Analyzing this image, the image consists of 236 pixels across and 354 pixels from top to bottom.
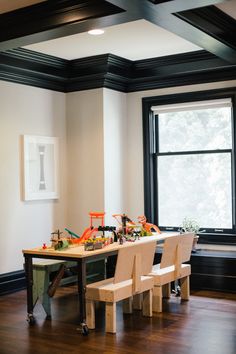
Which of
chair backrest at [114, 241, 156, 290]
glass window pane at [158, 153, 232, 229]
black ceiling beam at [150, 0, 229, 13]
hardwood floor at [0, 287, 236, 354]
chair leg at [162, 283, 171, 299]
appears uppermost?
black ceiling beam at [150, 0, 229, 13]

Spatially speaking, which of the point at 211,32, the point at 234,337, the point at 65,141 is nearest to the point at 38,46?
the point at 65,141

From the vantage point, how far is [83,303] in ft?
15.6

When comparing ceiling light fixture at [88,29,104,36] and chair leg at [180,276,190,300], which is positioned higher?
ceiling light fixture at [88,29,104,36]

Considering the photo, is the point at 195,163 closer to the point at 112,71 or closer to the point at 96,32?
the point at 112,71

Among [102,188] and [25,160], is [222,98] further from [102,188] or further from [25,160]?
[25,160]

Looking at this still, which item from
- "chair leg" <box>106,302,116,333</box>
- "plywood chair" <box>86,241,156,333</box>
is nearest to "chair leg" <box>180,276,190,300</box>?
"plywood chair" <box>86,241,156,333</box>

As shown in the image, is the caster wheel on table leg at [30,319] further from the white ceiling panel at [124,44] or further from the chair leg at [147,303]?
the white ceiling panel at [124,44]

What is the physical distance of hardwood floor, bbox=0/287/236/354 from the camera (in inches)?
172

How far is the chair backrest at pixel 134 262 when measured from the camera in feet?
16.0

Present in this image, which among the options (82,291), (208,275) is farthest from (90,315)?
(208,275)

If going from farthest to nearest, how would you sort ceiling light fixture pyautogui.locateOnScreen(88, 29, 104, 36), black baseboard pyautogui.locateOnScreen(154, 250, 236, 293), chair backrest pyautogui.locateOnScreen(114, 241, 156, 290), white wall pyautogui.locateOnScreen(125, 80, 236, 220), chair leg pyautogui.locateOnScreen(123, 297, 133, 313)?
white wall pyautogui.locateOnScreen(125, 80, 236, 220) < black baseboard pyautogui.locateOnScreen(154, 250, 236, 293) < ceiling light fixture pyautogui.locateOnScreen(88, 29, 104, 36) < chair leg pyautogui.locateOnScreen(123, 297, 133, 313) < chair backrest pyautogui.locateOnScreen(114, 241, 156, 290)

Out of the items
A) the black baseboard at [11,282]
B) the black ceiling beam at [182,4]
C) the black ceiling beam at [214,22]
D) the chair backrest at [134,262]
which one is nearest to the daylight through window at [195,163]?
the black ceiling beam at [214,22]

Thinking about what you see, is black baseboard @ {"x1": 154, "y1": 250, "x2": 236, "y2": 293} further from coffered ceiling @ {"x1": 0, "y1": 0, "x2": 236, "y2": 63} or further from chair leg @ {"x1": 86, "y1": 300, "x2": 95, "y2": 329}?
coffered ceiling @ {"x1": 0, "y1": 0, "x2": 236, "y2": 63}

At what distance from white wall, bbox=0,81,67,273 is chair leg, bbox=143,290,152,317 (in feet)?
6.24
